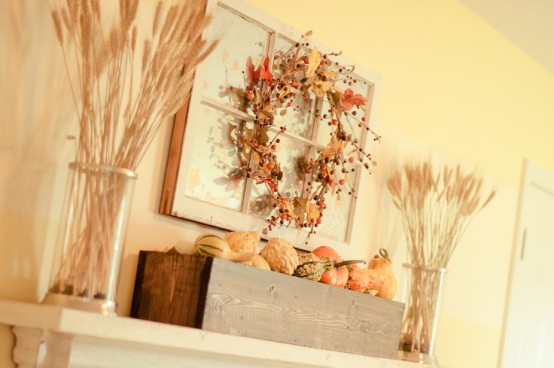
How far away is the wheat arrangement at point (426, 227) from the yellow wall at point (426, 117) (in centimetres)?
19

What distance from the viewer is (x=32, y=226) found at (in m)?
1.88

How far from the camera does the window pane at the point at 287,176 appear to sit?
234cm

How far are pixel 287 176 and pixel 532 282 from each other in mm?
1637

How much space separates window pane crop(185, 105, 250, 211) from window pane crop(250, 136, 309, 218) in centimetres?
6

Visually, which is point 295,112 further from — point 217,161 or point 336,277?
point 336,277

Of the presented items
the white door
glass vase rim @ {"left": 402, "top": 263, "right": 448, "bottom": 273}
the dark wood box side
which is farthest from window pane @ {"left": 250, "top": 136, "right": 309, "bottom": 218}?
the white door

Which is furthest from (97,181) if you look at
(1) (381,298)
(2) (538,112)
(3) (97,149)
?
(2) (538,112)

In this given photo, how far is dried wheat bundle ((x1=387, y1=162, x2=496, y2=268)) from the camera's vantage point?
2.84 m

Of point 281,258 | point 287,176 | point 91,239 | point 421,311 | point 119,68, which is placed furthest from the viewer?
point 421,311

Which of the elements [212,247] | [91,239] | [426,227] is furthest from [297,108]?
[91,239]

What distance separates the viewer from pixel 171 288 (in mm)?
1980

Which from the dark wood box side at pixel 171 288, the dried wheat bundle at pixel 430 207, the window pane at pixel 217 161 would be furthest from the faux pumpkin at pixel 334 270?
the dried wheat bundle at pixel 430 207

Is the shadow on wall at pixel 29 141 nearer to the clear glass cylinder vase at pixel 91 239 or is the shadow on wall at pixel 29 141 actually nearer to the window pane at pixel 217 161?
the clear glass cylinder vase at pixel 91 239

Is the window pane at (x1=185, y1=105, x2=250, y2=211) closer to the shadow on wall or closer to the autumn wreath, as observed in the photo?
the autumn wreath
